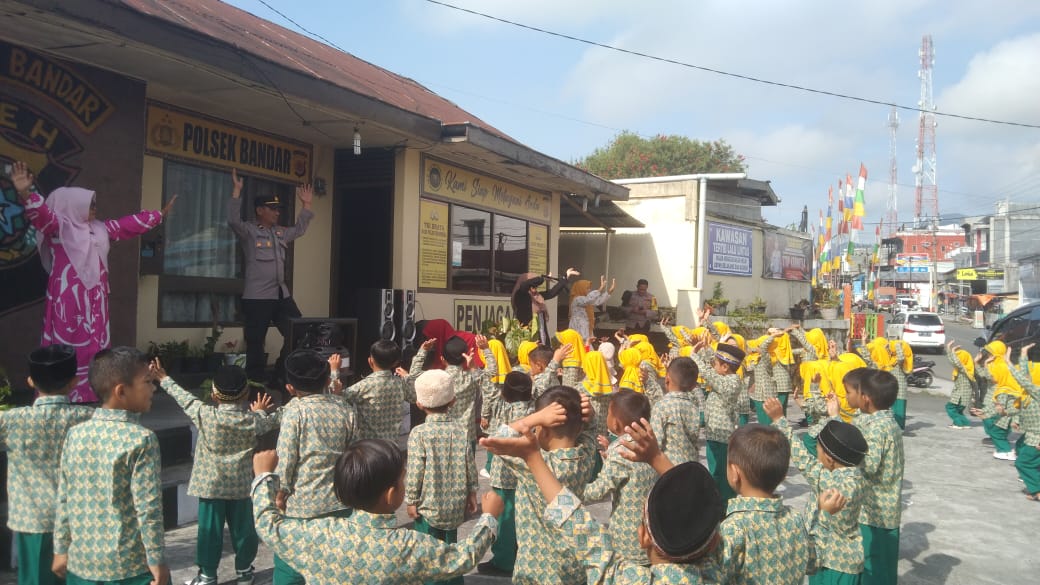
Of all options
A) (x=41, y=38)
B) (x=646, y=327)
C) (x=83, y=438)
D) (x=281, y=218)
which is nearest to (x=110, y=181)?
(x=41, y=38)

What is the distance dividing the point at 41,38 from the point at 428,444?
476 cm

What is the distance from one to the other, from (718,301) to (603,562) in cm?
1521

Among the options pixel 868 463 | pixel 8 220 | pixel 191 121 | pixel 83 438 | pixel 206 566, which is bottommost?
pixel 206 566

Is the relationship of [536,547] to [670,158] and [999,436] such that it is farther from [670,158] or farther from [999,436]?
[670,158]

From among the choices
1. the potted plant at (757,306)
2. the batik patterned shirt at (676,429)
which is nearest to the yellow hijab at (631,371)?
the batik patterned shirt at (676,429)

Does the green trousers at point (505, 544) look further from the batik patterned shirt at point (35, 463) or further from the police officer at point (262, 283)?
the police officer at point (262, 283)

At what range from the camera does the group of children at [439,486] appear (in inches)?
94.1

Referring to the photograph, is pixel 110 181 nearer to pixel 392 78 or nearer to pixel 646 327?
pixel 392 78

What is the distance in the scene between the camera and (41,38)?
5.92m

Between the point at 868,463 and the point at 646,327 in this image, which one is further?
the point at 646,327

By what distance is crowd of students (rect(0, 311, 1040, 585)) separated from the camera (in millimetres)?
2393

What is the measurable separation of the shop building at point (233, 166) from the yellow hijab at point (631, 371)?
303cm

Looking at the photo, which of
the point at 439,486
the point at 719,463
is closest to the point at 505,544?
the point at 439,486

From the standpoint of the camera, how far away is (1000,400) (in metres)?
9.64
